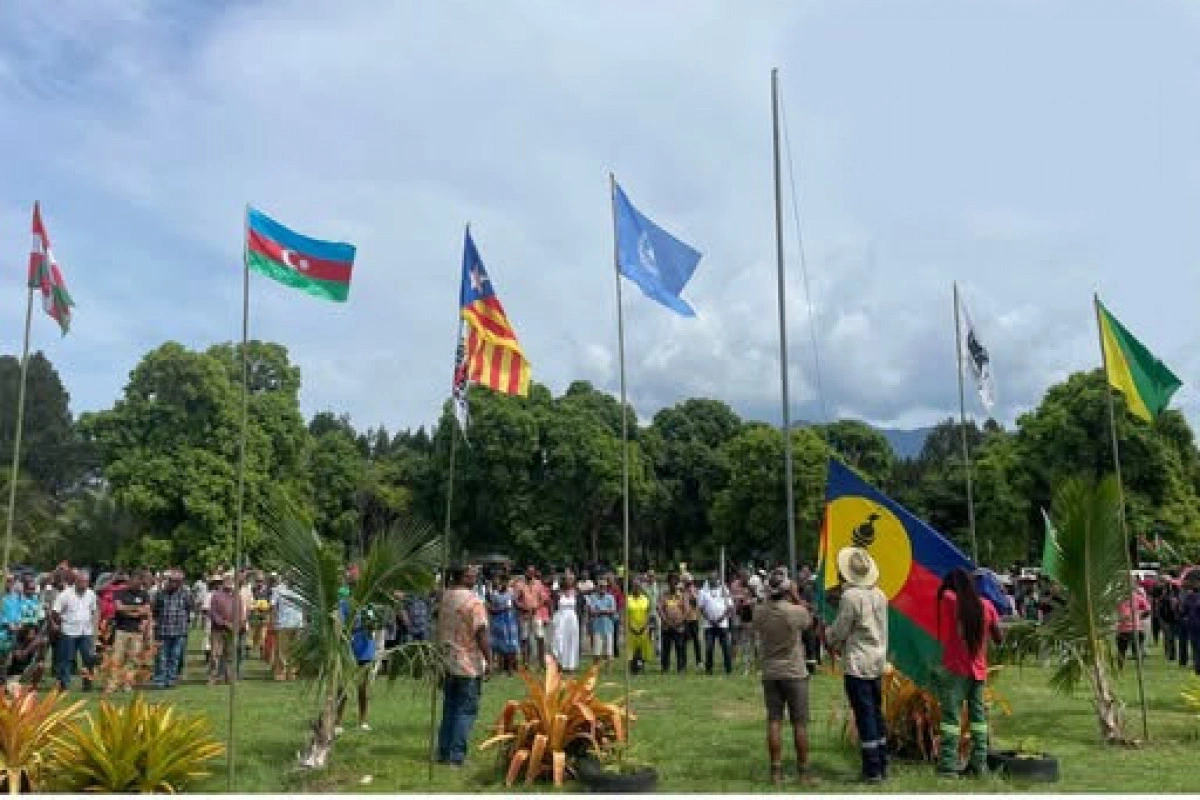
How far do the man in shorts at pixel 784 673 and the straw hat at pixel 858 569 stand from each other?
55 centimetres

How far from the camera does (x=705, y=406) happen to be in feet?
222

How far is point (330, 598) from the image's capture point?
33.0 feet

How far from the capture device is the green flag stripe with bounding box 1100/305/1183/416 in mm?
13094

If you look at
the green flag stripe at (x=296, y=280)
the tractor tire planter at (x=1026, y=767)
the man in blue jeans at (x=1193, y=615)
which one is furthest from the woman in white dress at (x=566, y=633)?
the tractor tire planter at (x=1026, y=767)

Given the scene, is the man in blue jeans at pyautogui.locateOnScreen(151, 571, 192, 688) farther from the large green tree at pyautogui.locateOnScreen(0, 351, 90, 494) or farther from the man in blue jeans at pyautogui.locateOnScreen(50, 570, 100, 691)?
the large green tree at pyautogui.locateOnScreen(0, 351, 90, 494)

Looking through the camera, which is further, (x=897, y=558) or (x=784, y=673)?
(x=897, y=558)

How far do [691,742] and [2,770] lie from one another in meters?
6.71

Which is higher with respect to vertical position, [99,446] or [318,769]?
[99,446]

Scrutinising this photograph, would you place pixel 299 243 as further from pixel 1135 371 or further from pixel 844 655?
pixel 1135 371

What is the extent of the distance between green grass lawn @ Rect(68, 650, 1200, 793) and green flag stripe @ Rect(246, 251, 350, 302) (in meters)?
3.83

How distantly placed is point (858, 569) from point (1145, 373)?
5.50 meters

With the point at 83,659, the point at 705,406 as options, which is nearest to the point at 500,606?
the point at 83,659

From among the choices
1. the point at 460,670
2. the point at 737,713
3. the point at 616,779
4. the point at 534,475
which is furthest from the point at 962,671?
the point at 534,475

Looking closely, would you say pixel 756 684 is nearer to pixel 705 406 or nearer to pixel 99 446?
pixel 99 446
